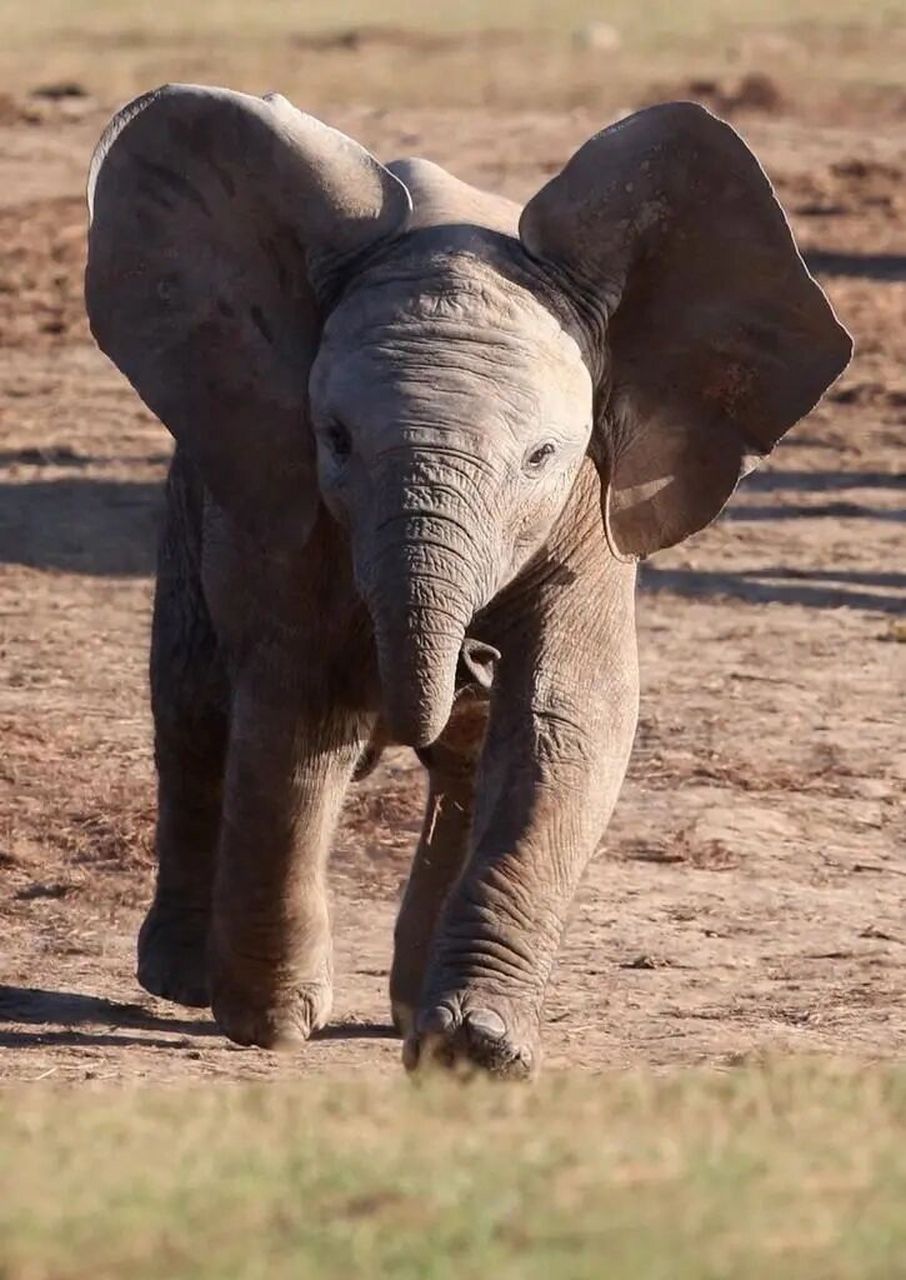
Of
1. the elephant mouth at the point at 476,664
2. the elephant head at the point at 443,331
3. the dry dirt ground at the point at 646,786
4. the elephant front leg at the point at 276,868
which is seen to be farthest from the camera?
the dry dirt ground at the point at 646,786

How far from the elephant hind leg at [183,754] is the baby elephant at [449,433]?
43 cm

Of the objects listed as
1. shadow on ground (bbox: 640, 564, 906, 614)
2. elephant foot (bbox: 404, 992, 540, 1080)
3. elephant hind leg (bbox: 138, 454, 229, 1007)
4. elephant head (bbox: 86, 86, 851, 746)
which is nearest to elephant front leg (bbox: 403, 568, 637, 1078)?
elephant foot (bbox: 404, 992, 540, 1080)

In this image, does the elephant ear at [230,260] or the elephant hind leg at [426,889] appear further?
the elephant hind leg at [426,889]

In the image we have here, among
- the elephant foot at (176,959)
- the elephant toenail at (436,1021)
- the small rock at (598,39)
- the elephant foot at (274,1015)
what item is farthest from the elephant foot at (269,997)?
the small rock at (598,39)

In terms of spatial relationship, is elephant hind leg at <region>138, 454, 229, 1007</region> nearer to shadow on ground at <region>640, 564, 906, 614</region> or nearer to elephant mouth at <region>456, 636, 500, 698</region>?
elephant mouth at <region>456, 636, 500, 698</region>

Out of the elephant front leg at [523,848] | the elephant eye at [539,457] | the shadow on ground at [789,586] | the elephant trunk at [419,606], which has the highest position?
the elephant eye at [539,457]

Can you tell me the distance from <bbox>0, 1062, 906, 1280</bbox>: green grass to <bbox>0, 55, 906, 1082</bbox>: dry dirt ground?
5.76ft

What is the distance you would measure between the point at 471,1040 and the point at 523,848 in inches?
14.7

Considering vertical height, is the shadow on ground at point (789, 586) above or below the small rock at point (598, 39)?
above

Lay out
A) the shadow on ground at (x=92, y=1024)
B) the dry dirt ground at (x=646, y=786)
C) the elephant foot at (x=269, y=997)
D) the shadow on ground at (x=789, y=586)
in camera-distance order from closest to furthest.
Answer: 1. the elephant foot at (x=269, y=997)
2. the shadow on ground at (x=92, y=1024)
3. the dry dirt ground at (x=646, y=786)
4. the shadow on ground at (x=789, y=586)

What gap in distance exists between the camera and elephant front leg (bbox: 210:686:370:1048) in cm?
629

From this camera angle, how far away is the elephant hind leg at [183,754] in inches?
276

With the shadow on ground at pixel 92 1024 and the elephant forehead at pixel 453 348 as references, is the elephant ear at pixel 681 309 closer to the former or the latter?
the elephant forehead at pixel 453 348

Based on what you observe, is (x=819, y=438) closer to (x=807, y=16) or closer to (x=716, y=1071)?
(x=716, y=1071)
